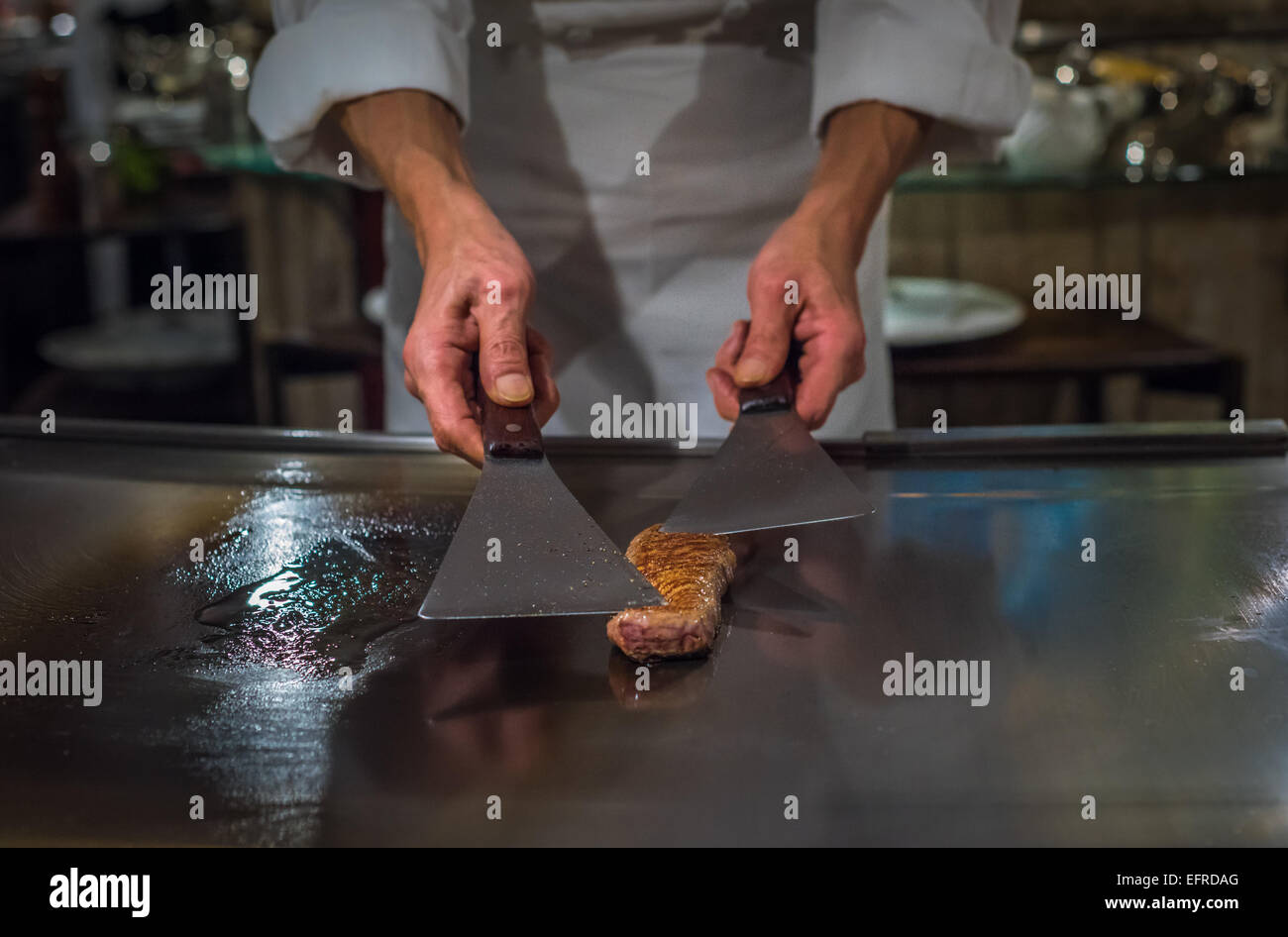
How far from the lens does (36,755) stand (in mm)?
686

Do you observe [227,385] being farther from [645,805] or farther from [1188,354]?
[645,805]

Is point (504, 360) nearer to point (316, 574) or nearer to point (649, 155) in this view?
point (316, 574)

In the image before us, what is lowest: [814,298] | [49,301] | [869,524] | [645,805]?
[645,805]

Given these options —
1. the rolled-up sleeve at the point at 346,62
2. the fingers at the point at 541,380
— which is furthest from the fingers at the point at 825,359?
the rolled-up sleeve at the point at 346,62

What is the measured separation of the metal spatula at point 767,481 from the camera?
0.96 m

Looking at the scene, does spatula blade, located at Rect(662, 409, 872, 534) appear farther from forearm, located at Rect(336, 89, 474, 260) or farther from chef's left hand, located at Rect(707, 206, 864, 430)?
forearm, located at Rect(336, 89, 474, 260)

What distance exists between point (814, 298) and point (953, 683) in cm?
43

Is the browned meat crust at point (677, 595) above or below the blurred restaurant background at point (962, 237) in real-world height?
below

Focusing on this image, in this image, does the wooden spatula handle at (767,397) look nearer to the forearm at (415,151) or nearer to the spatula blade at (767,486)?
the spatula blade at (767,486)

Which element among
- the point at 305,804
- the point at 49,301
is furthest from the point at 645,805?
the point at 49,301

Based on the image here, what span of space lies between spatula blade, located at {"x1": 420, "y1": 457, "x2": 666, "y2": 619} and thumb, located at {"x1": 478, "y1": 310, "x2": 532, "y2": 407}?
6 cm

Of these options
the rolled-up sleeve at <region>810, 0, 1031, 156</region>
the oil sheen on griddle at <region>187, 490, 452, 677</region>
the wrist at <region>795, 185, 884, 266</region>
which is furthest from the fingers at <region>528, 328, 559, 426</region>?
the rolled-up sleeve at <region>810, 0, 1031, 156</region>

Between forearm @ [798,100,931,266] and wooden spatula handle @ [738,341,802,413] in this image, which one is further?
forearm @ [798,100,931,266]

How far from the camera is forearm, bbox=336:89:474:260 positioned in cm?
114
